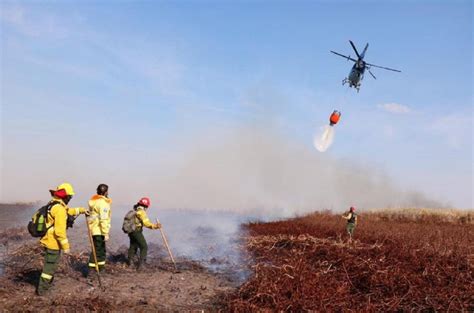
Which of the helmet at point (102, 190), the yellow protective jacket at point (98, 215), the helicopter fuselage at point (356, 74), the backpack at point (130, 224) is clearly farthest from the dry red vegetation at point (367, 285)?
the helicopter fuselage at point (356, 74)

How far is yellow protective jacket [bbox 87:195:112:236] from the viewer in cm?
985

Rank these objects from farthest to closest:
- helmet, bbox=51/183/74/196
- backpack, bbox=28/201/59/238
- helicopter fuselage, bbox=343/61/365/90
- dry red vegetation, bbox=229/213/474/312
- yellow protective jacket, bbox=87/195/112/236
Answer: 1. helicopter fuselage, bbox=343/61/365/90
2. yellow protective jacket, bbox=87/195/112/236
3. helmet, bbox=51/183/74/196
4. backpack, bbox=28/201/59/238
5. dry red vegetation, bbox=229/213/474/312

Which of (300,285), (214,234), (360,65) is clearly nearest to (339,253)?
(300,285)

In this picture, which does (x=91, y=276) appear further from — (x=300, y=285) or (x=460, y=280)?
(x=460, y=280)

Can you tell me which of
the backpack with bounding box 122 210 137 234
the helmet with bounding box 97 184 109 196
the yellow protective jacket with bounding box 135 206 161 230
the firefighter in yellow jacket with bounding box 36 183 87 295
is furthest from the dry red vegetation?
the helmet with bounding box 97 184 109 196

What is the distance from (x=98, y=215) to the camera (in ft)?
32.4

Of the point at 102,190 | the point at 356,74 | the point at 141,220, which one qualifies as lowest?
the point at 141,220

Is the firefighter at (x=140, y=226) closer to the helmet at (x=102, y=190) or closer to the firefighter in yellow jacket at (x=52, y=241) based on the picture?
the helmet at (x=102, y=190)

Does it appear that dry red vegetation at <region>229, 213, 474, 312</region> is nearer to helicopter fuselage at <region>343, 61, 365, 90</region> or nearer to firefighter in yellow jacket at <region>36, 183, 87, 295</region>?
firefighter in yellow jacket at <region>36, 183, 87, 295</region>

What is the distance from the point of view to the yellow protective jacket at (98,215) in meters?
9.85

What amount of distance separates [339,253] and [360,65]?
1424 centimetres

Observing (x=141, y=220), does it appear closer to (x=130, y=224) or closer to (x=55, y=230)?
(x=130, y=224)

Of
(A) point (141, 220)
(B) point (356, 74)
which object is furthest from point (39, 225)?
(B) point (356, 74)

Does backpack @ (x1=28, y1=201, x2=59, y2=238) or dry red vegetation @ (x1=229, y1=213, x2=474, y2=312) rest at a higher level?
backpack @ (x1=28, y1=201, x2=59, y2=238)
